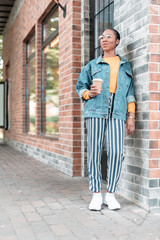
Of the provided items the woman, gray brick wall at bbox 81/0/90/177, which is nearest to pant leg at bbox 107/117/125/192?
the woman

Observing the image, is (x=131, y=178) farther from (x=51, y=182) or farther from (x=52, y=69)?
(x=52, y=69)

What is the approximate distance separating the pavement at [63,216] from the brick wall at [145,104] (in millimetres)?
221

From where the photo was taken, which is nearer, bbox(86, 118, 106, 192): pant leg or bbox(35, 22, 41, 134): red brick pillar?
bbox(86, 118, 106, 192): pant leg

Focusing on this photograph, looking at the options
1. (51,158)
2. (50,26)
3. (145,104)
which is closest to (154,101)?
(145,104)

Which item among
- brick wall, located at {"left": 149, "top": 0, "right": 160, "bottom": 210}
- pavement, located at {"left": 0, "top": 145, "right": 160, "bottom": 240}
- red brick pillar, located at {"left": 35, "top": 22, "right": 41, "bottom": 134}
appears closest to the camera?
pavement, located at {"left": 0, "top": 145, "right": 160, "bottom": 240}

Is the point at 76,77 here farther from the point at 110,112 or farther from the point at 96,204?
the point at 96,204

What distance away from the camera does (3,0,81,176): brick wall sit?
5.21 meters

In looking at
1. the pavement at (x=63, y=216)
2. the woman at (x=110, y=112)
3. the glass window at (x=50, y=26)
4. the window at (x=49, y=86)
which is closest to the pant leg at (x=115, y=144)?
the woman at (x=110, y=112)

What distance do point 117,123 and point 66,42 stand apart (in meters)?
2.66

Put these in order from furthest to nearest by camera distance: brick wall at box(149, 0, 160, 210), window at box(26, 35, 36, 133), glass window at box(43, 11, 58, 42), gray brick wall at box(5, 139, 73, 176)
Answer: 1. window at box(26, 35, 36, 133)
2. glass window at box(43, 11, 58, 42)
3. gray brick wall at box(5, 139, 73, 176)
4. brick wall at box(149, 0, 160, 210)

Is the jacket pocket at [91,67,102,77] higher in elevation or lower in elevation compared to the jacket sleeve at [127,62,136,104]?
higher

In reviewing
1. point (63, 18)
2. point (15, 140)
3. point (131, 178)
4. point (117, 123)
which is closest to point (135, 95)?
point (117, 123)

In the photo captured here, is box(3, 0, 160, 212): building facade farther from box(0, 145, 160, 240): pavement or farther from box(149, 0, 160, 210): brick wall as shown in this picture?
box(0, 145, 160, 240): pavement

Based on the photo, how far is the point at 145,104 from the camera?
10.9ft
